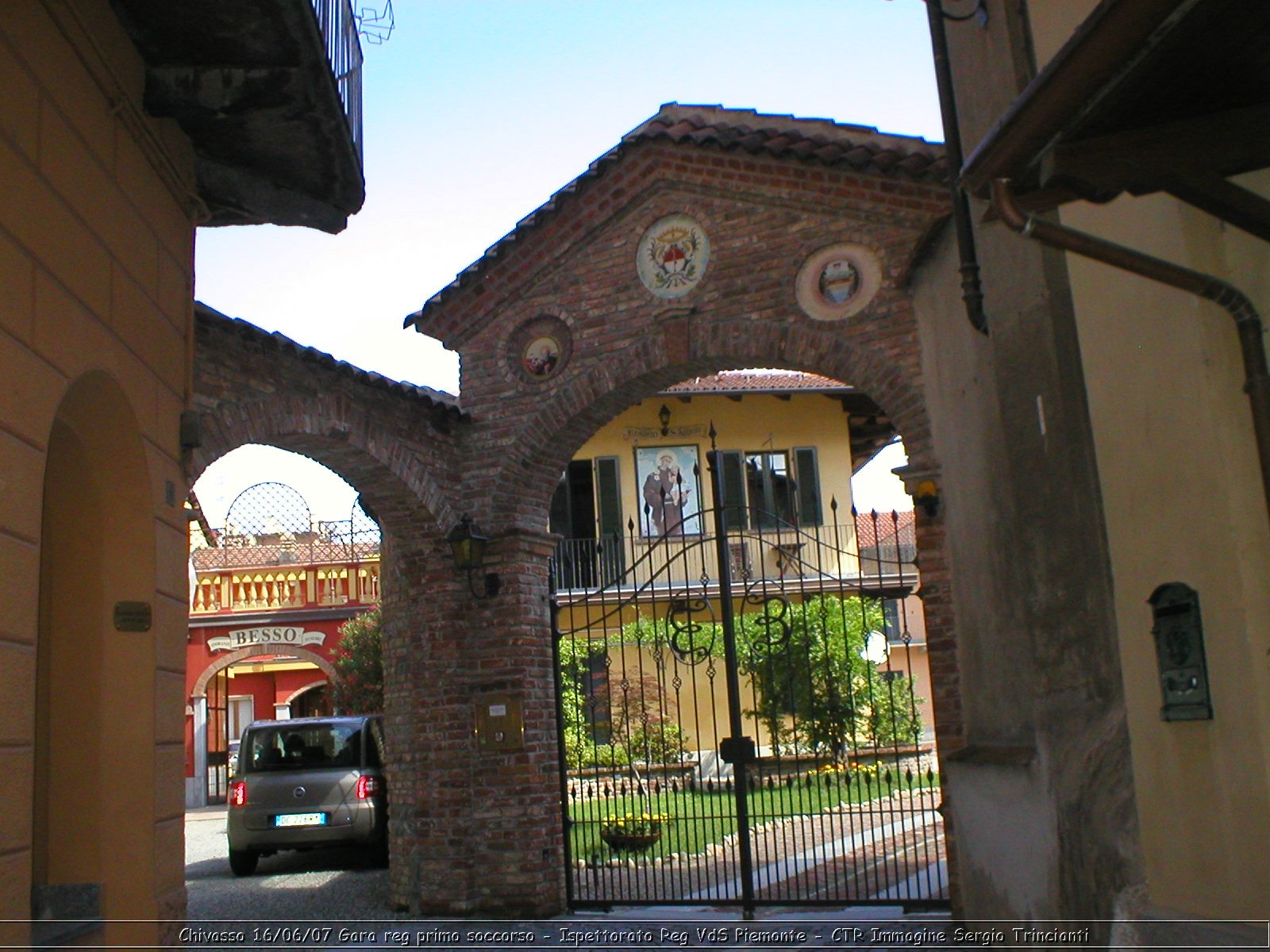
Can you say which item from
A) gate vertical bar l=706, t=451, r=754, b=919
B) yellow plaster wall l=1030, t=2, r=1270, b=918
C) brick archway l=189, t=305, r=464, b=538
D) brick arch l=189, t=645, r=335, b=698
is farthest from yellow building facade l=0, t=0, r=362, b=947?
brick arch l=189, t=645, r=335, b=698

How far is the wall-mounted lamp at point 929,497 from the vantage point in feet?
27.4

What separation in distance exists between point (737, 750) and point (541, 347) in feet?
11.8

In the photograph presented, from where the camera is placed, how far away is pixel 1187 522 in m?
4.18

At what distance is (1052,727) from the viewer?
5797mm

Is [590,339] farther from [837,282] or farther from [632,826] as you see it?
[632,826]

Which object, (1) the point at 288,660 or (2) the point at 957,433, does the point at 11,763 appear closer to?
(2) the point at 957,433

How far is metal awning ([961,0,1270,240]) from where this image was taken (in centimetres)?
328

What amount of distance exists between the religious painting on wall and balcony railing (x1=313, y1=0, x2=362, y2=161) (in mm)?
14864

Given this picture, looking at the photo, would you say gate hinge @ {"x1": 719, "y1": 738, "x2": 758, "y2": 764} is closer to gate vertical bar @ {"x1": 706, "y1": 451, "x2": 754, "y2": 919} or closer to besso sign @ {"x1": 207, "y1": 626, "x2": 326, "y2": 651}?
gate vertical bar @ {"x1": 706, "y1": 451, "x2": 754, "y2": 919}

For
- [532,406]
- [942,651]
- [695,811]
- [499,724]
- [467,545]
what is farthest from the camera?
[695,811]

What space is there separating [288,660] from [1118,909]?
888 inches

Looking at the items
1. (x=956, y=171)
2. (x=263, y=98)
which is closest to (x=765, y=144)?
(x=956, y=171)

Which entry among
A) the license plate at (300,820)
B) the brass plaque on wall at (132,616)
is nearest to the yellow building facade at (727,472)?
the license plate at (300,820)

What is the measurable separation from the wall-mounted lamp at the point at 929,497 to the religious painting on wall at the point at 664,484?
12.7 m
